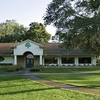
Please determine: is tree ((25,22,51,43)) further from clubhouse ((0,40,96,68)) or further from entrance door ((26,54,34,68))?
entrance door ((26,54,34,68))

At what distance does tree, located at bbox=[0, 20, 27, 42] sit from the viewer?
66.0 m

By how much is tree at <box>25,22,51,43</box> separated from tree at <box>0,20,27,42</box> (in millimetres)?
3530

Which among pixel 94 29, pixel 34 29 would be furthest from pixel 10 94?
pixel 34 29

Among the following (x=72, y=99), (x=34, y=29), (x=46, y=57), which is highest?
(x=34, y=29)

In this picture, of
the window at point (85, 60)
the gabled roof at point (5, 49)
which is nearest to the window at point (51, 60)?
the window at point (85, 60)

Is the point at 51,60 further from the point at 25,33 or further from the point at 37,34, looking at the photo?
the point at 25,33

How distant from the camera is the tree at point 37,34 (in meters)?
63.1

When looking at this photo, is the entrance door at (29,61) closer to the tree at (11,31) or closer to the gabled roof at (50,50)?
the gabled roof at (50,50)

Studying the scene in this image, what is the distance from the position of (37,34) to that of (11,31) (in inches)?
557

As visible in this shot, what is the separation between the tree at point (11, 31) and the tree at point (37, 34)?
353 centimetres

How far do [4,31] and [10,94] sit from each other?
210ft

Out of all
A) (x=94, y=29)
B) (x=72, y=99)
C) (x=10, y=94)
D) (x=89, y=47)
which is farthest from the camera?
(x=89, y=47)

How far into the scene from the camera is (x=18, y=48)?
41938 mm

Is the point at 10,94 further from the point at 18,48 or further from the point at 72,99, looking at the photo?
the point at 18,48
